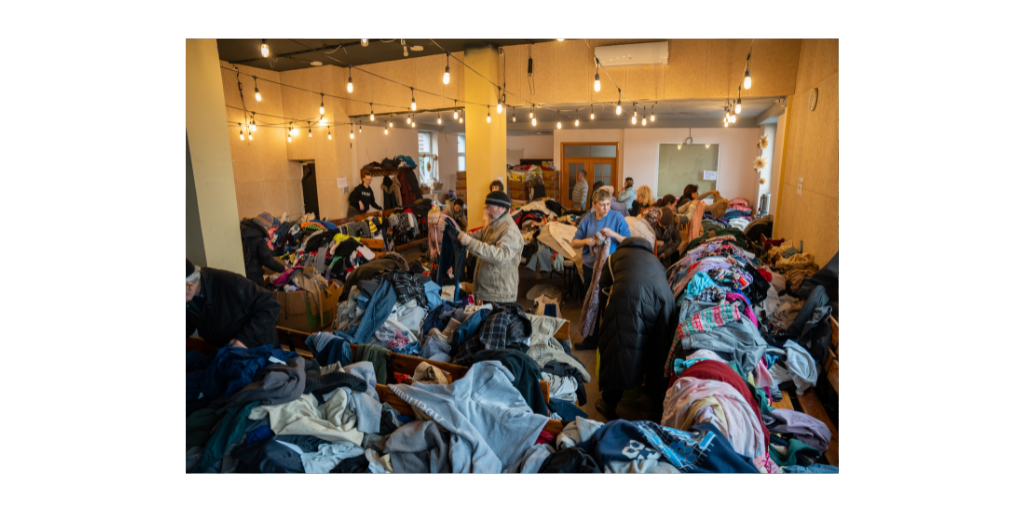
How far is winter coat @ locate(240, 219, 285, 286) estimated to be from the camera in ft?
14.8

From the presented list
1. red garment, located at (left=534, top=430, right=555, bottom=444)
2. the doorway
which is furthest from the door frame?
red garment, located at (left=534, top=430, right=555, bottom=444)

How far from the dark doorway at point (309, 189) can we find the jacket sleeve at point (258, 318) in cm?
923

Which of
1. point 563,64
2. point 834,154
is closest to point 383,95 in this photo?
point 563,64

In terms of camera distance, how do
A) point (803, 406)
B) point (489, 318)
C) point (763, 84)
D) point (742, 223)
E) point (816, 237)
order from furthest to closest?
point (742, 223) < point (763, 84) < point (816, 237) < point (489, 318) < point (803, 406)

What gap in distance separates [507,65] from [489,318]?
19.9 feet

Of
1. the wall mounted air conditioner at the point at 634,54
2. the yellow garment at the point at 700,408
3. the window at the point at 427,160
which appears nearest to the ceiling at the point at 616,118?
the window at the point at 427,160

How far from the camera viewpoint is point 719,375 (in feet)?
6.94

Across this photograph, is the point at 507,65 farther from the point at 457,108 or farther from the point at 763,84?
the point at 763,84

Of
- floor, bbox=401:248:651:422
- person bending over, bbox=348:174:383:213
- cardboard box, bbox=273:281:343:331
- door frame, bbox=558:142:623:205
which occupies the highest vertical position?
door frame, bbox=558:142:623:205

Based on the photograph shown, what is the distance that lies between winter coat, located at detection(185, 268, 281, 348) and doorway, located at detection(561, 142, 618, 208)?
1134 centimetres

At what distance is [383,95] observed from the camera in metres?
9.07

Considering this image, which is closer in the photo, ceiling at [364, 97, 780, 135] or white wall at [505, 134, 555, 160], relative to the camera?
ceiling at [364, 97, 780, 135]

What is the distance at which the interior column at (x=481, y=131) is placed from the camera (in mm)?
7609

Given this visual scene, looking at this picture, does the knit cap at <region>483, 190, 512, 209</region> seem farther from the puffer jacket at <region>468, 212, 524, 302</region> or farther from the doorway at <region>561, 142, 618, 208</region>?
the doorway at <region>561, 142, 618, 208</region>
